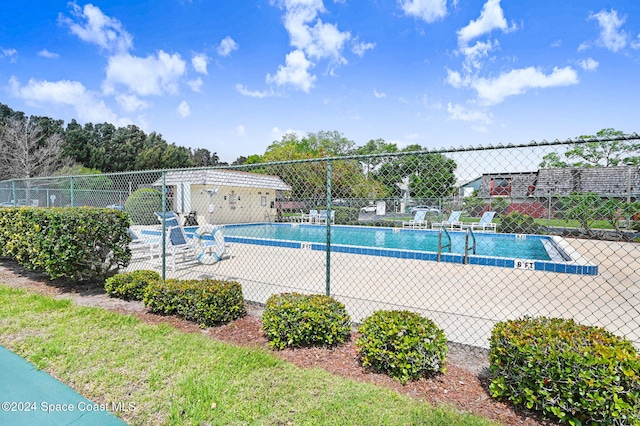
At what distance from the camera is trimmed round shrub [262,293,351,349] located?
9.81ft

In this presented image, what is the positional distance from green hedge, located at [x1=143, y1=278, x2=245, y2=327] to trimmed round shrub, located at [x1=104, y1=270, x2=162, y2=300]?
499 millimetres

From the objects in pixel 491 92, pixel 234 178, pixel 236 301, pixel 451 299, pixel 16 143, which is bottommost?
pixel 451 299

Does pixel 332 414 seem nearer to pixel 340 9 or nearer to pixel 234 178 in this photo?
pixel 340 9

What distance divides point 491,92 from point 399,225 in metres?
9.28

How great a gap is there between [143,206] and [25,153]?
1645 cm

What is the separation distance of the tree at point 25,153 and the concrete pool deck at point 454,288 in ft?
82.7

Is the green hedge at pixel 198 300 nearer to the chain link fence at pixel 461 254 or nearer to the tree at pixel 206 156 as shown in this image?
the chain link fence at pixel 461 254

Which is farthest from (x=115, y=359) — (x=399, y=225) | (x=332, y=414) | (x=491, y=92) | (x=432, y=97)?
(x=491, y=92)

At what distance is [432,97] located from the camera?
13.6 metres

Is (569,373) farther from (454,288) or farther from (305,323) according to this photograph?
(454,288)

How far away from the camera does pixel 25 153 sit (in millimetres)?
23875

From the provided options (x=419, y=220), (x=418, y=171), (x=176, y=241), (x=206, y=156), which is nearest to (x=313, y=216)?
(x=419, y=220)

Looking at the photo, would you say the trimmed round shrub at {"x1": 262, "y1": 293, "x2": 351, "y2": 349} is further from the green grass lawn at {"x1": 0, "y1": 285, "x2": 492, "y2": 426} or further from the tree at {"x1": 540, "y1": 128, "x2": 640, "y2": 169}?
the tree at {"x1": 540, "y1": 128, "x2": 640, "y2": 169}

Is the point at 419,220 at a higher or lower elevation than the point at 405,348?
higher
